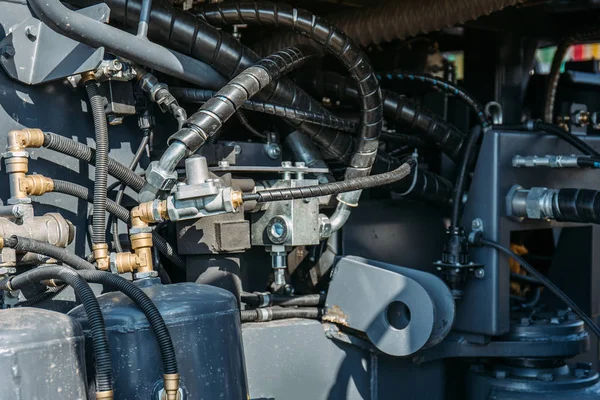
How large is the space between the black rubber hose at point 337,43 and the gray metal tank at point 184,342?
1.76 feet

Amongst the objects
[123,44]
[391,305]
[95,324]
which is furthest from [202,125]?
[391,305]

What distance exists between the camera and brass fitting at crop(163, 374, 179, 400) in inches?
41.3

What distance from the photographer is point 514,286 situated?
2203mm

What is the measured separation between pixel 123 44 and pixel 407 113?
0.78 m

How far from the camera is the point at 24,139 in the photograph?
1.26 metres

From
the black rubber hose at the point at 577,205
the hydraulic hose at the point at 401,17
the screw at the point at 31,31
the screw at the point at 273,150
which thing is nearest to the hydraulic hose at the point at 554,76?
the hydraulic hose at the point at 401,17

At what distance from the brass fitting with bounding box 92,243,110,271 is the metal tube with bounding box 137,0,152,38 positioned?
36 cm

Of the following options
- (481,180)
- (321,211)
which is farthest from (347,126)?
(481,180)

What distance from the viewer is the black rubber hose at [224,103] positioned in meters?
1.28

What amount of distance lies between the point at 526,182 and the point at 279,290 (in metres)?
0.61

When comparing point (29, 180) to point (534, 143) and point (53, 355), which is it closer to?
point (53, 355)

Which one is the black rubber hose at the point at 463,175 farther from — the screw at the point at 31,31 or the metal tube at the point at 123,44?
the screw at the point at 31,31

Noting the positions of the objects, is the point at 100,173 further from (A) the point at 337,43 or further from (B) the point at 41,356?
(A) the point at 337,43

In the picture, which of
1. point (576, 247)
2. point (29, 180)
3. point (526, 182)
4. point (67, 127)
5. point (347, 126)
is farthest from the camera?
point (576, 247)
